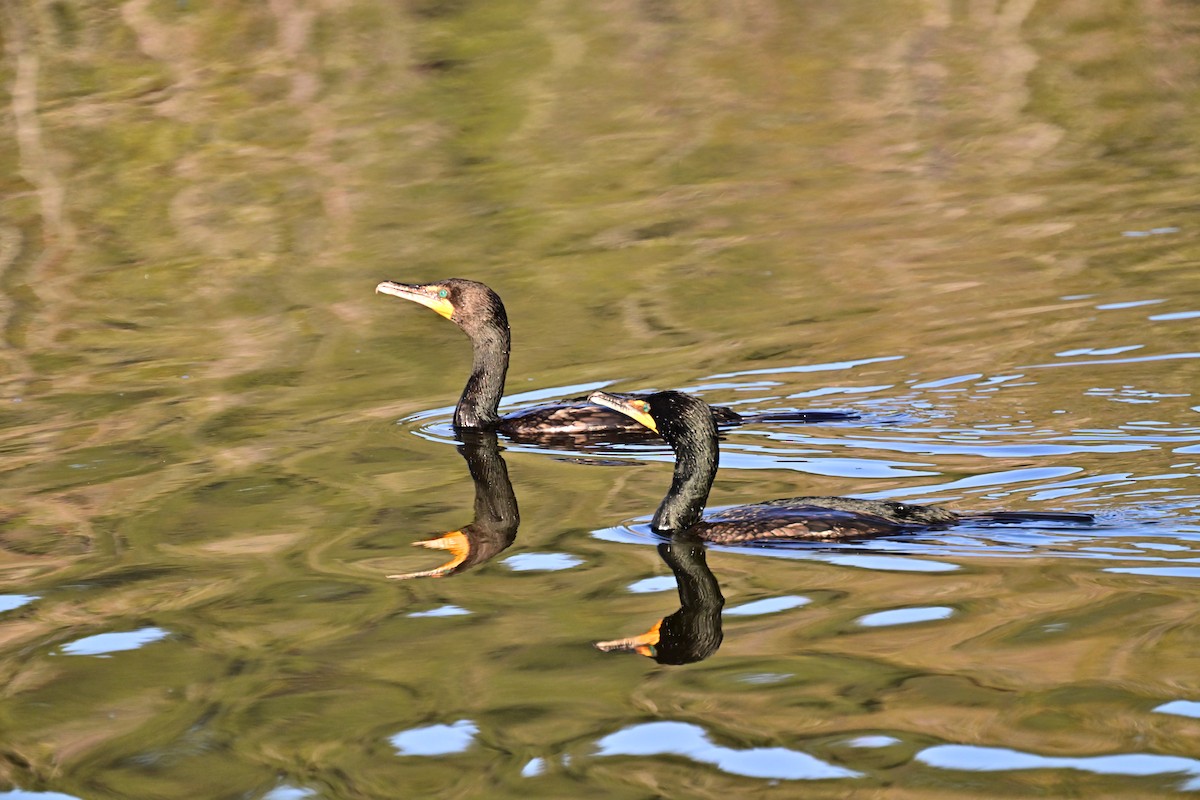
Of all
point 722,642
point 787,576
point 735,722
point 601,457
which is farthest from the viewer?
point 601,457

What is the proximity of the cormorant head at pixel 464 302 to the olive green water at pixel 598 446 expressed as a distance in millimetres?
657

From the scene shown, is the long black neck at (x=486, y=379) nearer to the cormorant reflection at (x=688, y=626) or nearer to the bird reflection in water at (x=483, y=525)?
the bird reflection in water at (x=483, y=525)

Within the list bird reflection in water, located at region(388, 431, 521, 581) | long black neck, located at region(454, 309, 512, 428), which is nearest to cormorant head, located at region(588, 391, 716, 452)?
bird reflection in water, located at region(388, 431, 521, 581)

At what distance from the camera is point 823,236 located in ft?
54.5

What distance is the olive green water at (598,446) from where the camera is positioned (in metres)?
6.36

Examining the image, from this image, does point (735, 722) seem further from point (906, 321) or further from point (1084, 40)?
point (1084, 40)

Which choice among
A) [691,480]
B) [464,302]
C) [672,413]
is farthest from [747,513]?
[464,302]

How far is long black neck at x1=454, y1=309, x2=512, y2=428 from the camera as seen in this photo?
450 inches

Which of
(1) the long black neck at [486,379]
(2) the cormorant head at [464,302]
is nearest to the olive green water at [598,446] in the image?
(1) the long black neck at [486,379]

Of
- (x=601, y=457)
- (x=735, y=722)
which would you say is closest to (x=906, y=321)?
(x=601, y=457)

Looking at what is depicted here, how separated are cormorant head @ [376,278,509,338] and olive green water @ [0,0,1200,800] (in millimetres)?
657

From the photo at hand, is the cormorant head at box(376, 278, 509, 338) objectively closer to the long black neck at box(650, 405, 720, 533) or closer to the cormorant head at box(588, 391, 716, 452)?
the cormorant head at box(588, 391, 716, 452)

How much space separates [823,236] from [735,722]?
10778 millimetres

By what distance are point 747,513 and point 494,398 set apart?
3403 mm
